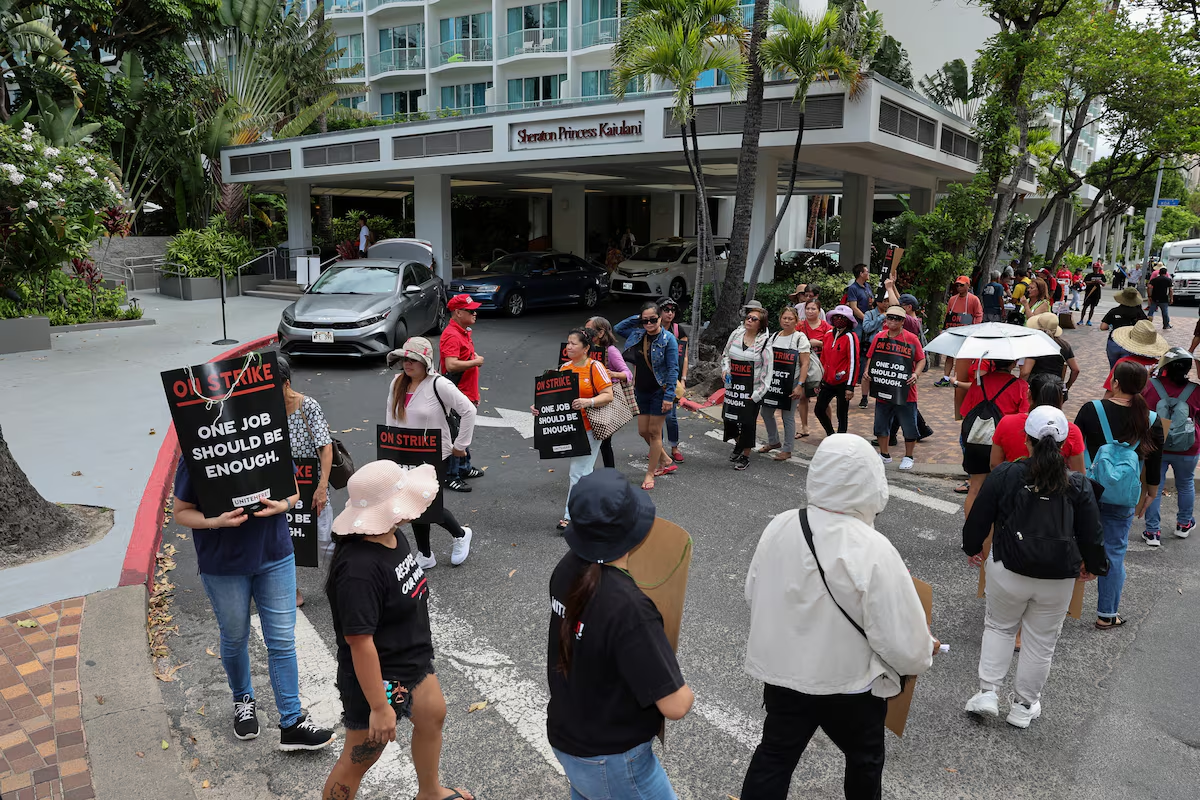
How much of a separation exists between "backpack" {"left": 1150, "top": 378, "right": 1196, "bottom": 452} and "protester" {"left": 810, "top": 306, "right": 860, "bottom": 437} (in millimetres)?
3121

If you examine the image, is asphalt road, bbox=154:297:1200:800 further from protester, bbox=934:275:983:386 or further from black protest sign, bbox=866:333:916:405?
protester, bbox=934:275:983:386

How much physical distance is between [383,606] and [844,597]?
167 centimetres

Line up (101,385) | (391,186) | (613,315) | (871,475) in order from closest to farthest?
1. (871,475)
2. (101,385)
3. (613,315)
4. (391,186)

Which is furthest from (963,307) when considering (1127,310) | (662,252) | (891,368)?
(662,252)

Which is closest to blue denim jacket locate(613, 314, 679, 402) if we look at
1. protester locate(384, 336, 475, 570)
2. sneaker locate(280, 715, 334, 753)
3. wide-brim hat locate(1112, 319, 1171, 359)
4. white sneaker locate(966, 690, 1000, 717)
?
protester locate(384, 336, 475, 570)

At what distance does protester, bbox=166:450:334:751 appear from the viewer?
407 cm

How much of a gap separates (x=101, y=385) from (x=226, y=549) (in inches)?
395

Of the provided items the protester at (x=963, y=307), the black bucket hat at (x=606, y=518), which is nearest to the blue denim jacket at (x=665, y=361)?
the black bucket hat at (x=606, y=518)

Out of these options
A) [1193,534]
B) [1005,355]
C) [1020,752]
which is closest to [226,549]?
[1020,752]

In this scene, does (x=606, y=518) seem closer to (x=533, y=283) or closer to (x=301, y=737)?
(x=301, y=737)

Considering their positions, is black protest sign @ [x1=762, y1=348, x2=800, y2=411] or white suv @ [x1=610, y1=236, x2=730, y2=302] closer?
black protest sign @ [x1=762, y1=348, x2=800, y2=411]

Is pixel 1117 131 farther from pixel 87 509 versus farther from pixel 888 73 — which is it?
pixel 87 509

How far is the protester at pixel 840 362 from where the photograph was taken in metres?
9.55

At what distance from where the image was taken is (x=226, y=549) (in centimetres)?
407
